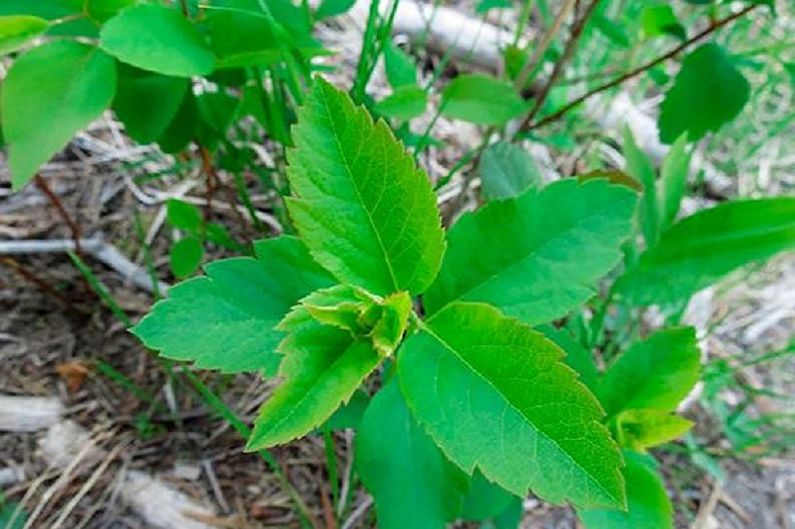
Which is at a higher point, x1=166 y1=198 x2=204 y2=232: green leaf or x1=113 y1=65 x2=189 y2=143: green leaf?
x1=113 y1=65 x2=189 y2=143: green leaf

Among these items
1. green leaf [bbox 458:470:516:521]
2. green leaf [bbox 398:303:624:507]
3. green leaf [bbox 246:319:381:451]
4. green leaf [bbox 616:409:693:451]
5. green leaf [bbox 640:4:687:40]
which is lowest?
green leaf [bbox 458:470:516:521]

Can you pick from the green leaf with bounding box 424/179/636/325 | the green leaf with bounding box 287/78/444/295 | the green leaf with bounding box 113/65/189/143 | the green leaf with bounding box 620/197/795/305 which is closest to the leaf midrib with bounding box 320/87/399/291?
the green leaf with bounding box 287/78/444/295

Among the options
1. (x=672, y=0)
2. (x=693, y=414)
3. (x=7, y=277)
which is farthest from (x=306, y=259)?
(x=672, y=0)

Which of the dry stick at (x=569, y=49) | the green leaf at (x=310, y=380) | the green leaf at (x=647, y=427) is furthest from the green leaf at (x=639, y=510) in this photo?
the dry stick at (x=569, y=49)

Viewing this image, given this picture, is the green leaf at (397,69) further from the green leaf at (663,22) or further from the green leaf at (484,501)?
the green leaf at (484,501)

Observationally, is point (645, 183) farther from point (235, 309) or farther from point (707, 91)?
point (235, 309)

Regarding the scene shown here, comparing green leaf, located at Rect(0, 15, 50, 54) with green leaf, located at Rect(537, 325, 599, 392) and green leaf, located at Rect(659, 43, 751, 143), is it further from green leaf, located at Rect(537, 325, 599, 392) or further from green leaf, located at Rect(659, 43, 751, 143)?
green leaf, located at Rect(659, 43, 751, 143)
